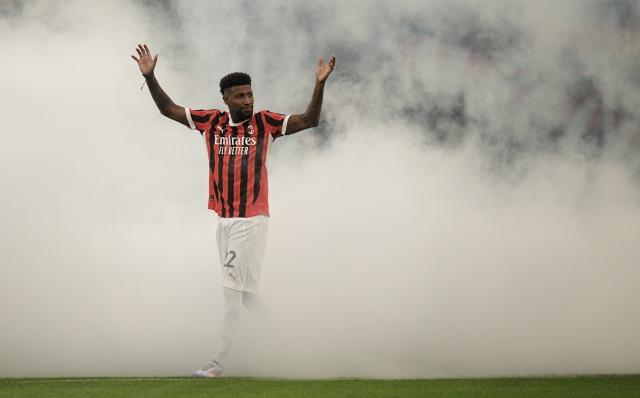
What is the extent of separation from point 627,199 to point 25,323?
4065 mm

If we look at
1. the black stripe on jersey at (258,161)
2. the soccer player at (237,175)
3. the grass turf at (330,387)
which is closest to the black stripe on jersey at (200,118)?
the soccer player at (237,175)

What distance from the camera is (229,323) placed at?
15.0 feet

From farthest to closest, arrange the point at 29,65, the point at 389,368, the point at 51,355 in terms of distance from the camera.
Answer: the point at 29,65 → the point at 51,355 → the point at 389,368

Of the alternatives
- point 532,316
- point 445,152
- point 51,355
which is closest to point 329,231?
→ point 445,152

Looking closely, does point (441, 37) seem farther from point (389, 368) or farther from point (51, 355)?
point (51, 355)

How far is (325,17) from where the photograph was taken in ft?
19.7

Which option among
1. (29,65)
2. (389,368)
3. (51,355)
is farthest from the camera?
(29,65)

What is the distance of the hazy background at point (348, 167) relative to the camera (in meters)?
5.55

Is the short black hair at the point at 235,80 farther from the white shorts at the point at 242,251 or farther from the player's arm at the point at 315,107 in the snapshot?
the white shorts at the point at 242,251

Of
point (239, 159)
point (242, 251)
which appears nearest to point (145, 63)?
point (239, 159)

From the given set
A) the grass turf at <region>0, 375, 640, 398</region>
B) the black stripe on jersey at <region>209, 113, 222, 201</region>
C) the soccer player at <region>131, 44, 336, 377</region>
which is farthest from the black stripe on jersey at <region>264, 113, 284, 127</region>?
the grass turf at <region>0, 375, 640, 398</region>

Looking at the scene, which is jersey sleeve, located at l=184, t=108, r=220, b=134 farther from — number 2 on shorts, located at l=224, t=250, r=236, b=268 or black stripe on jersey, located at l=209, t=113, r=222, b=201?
number 2 on shorts, located at l=224, t=250, r=236, b=268

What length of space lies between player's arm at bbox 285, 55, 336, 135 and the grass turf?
4.43ft

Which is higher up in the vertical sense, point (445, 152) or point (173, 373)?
point (445, 152)
